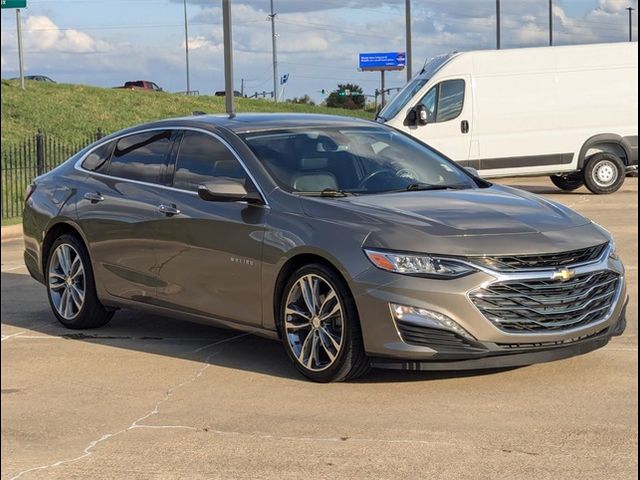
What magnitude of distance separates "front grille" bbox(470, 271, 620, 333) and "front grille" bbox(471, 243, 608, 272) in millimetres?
84

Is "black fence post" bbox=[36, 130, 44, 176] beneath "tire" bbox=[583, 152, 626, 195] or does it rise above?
above

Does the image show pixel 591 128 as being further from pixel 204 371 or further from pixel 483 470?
pixel 483 470

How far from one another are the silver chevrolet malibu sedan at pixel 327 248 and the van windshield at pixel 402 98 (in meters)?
13.1

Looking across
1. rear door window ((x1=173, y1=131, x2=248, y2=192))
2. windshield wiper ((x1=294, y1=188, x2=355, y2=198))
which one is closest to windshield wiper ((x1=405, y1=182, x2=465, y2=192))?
windshield wiper ((x1=294, y1=188, x2=355, y2=198))

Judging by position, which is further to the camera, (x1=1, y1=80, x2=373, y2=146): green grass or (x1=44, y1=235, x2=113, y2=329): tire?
(x1=1, y1=80, x2=373, y2=146): green grass

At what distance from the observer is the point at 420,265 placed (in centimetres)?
640

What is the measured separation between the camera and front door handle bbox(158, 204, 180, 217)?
7708 millimetres

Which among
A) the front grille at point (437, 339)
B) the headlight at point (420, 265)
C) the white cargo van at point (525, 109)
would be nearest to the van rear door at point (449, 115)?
the white cargo van at point (525, 109)

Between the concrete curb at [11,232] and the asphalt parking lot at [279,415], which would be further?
the concrete curb at [11,232]

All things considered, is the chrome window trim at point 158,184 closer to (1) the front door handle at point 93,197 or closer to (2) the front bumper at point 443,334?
(1) the front door handle at point 93,197

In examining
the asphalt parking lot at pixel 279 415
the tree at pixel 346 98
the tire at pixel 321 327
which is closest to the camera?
the asphalt parking lot at pixel 279 415

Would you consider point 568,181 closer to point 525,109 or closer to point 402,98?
point 525,109

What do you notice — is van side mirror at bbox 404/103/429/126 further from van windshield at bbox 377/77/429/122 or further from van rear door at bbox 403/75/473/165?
van windshield at bbox 377/77/429/122

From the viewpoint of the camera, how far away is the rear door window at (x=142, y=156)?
8.12 meters
